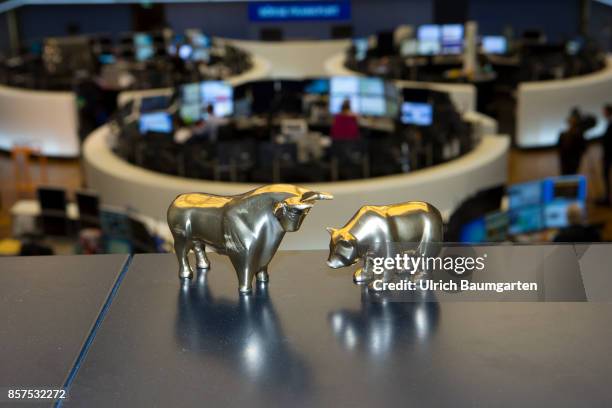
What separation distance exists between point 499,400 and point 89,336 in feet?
2.56

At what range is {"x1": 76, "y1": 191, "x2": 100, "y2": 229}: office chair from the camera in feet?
26.9

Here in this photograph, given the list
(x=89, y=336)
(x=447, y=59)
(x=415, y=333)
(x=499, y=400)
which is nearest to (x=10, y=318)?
(x=89, y=336)

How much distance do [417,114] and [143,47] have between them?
30.6 ft

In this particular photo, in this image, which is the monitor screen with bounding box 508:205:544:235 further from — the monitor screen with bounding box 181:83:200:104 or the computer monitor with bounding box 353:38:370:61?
the computer monitor with bounding box 353:38:370:61

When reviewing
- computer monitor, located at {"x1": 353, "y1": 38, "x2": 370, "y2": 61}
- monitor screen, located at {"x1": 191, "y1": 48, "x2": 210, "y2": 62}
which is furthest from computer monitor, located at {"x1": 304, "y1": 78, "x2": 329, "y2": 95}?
monitor screen, located at {"x1": 191, "y1": 48, "x2": 210, "y2": 62}

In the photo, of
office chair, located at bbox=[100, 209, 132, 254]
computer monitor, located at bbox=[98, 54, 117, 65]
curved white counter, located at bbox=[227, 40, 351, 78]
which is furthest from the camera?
curved white counter, located at bbox=[227, 40, 351, 78]

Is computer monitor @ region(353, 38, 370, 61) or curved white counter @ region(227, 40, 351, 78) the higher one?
computer monitor @ region(353, 38, 370, 61)

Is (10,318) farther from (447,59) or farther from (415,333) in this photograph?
(447,59)

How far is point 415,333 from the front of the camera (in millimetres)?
1890

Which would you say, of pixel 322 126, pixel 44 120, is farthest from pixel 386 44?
pixel 44 120

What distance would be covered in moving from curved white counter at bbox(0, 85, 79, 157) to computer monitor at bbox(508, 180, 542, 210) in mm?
7887

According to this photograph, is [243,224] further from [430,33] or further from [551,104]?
[430,33]

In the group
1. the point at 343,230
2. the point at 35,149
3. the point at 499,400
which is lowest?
the point at 35,149

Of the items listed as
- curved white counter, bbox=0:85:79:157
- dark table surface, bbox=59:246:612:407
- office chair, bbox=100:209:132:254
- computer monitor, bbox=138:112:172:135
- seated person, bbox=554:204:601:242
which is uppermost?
dark table surface, bbox=59:246:612:407
